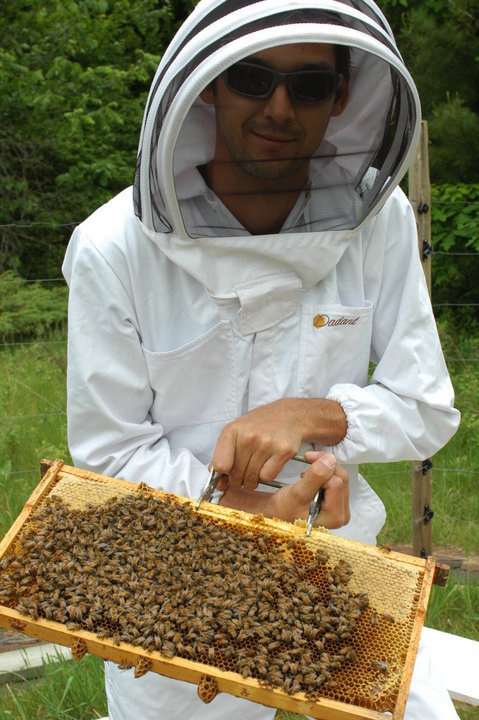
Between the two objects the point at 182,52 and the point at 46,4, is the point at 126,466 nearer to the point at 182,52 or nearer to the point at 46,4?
the point at 182,52

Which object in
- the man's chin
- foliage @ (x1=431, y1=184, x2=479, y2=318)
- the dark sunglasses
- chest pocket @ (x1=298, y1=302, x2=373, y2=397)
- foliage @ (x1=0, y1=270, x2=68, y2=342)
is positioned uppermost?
the dark sunglasses

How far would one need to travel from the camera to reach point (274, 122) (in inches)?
74.6

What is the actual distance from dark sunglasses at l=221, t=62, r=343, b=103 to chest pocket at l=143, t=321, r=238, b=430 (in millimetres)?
639

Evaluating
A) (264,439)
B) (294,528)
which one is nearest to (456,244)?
(264,439)

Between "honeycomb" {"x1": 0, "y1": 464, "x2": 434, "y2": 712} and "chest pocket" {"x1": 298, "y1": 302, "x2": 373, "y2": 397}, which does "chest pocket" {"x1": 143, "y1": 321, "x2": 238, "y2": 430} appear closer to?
"chest pocket" {"x1": 298, "y1": 302, "x2": 373, "y2": 397}

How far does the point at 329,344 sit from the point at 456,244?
4.58m

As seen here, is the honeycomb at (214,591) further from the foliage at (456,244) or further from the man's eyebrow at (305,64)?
the foliage at (456,244)

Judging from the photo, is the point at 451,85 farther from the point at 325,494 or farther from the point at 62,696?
the point at 62,696

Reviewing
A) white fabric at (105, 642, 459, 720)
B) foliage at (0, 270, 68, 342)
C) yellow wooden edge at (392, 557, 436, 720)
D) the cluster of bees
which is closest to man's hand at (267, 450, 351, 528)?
the cluster of bees

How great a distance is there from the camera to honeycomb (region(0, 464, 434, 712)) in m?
1.53

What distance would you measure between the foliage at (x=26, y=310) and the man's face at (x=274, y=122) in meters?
4.68

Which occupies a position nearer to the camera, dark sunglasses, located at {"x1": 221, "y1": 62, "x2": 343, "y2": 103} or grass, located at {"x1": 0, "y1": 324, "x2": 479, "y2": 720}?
dark sunglasses, located at {"x1": 221, "y1": 62, "x2": 343, "y2": 103}

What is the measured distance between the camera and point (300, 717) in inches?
117

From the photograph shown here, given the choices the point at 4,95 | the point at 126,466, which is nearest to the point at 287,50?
the point at 126,466
